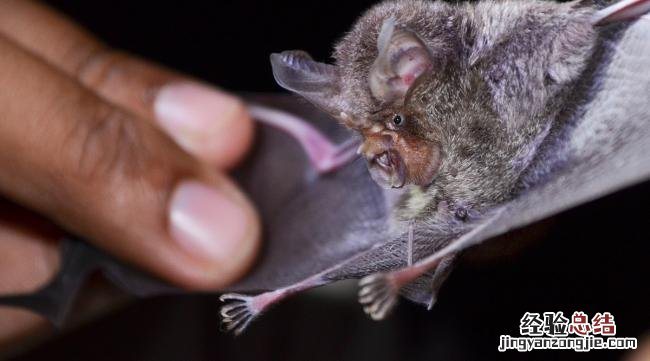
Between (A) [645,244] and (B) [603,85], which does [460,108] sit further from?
(A) [645,244]

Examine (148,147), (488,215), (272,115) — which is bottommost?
(488,215)

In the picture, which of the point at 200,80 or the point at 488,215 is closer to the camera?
the point at 488,215

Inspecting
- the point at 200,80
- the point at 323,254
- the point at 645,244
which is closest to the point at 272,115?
the point at 200,80

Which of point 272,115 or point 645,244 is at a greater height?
point 272,115

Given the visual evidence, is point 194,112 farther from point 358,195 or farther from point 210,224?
point 358,195

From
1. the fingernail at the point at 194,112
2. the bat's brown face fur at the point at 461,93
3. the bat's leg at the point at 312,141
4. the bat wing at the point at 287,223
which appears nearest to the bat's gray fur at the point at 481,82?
the bat's brown face fur at the point at 461,93

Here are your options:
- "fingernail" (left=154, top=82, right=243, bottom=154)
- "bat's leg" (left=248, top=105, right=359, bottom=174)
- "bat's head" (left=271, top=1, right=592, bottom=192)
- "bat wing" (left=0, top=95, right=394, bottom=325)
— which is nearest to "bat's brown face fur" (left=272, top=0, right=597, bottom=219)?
"bat's head" (left=271, top=1, right=592, bottom=192)

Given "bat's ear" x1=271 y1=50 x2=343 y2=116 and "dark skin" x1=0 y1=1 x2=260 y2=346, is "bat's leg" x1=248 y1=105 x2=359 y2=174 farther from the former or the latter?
"bat's ear" x1=271 y1=50 x2=343 y2=116
